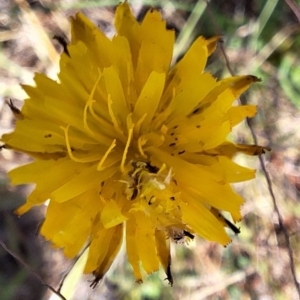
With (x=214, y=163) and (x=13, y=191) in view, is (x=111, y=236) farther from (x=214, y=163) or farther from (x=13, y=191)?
(x=13, y=191)

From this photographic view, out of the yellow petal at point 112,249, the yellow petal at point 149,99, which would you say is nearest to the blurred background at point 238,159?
the yellow petal at point 112,249

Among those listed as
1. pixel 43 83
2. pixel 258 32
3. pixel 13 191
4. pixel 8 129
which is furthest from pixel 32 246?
pixel 258 32

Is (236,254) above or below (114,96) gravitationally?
below

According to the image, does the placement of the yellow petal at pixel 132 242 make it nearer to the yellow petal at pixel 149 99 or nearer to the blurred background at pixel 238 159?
the yellow petal at pixel 149 99

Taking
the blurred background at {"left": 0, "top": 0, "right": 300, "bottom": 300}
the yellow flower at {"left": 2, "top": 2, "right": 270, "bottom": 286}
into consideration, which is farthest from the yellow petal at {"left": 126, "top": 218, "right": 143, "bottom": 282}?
the blurred background at {"left": 0, "top": 0, "right": 300, "bottom": 300}

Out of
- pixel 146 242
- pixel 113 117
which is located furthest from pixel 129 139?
pixel 146 242

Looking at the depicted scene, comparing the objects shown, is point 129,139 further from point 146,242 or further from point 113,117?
point 146,242

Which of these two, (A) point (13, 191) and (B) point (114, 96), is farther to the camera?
(A) point (13, 191)
